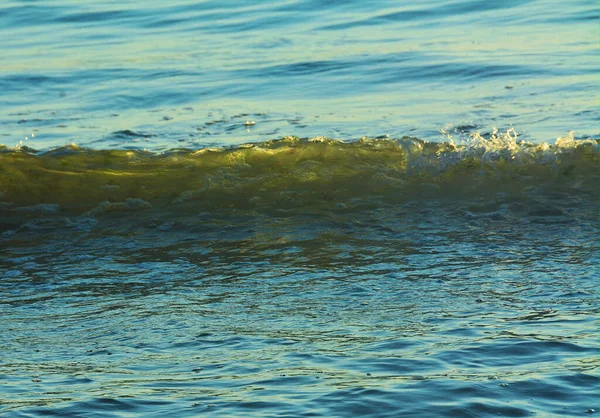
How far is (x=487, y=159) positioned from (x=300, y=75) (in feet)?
18.5

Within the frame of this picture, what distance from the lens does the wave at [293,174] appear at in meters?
8.21

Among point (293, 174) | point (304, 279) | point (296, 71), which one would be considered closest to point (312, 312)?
point (304, 279)

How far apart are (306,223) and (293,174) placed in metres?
1.28

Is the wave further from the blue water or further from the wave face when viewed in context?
the blue water

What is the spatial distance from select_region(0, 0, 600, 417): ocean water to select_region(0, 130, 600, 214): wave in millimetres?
26

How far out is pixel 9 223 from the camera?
26.0ft

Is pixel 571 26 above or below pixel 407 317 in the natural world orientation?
above

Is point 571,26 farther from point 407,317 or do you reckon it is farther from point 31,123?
point 407,317

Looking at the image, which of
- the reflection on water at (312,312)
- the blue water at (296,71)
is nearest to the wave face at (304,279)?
the reflection on water at (312,312)

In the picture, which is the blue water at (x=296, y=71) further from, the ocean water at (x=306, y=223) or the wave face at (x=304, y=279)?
the wave face at (x=304, y=279)

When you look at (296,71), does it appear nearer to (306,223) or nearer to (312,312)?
(306,223)

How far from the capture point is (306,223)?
752 cm

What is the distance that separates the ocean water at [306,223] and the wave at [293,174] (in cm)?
3

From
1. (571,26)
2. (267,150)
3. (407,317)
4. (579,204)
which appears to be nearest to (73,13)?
(571,26)
